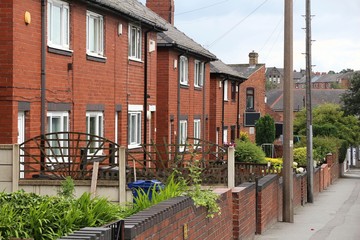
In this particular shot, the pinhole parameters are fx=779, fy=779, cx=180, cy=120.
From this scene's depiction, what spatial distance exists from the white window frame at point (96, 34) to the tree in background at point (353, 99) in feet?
195

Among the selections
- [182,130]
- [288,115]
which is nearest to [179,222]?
[288,115]

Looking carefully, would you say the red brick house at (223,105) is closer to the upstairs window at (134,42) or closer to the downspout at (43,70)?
the upstairs window at (134,42)

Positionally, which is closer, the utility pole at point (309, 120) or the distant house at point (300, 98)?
the utility pole at point (309, 120)

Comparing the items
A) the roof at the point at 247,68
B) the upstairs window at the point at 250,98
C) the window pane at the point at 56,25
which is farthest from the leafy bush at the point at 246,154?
the roof at the point at 247,68

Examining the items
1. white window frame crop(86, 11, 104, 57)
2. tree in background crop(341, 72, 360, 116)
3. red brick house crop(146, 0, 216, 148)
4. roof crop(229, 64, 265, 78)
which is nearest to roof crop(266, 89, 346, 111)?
tree in background crop(341, 72, 360, 116)

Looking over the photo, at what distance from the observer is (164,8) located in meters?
39.0

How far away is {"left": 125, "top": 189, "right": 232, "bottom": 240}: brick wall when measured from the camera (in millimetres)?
8617

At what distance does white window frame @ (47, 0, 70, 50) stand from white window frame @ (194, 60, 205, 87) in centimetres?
1744

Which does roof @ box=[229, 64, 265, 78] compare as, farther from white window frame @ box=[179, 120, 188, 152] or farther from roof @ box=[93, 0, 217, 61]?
white window frame @ box=[179, 120, 188, 152]

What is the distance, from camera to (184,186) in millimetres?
11953

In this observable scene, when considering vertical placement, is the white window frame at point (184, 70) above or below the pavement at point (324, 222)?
above

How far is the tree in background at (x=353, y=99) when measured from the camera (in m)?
78.0

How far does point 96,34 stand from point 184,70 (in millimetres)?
12777

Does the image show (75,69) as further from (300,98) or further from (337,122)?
(300,98)
